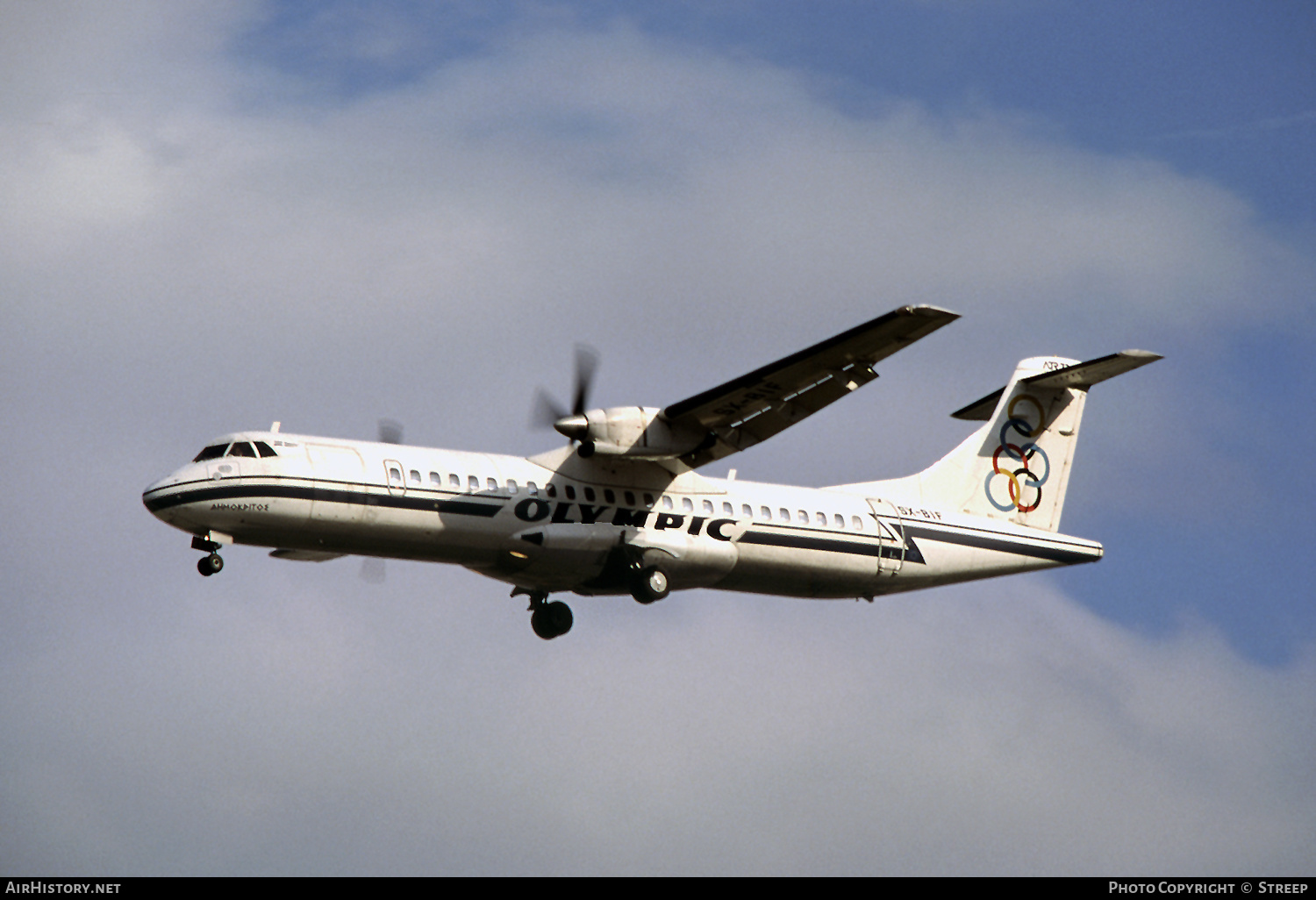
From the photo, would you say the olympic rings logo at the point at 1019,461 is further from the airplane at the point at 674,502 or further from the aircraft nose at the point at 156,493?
the aircraft nose at the point at 156,493

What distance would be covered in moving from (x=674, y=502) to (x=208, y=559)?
803 cm

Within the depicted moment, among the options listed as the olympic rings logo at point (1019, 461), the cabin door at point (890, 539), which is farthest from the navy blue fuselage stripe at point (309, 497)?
the olympic rings logo at point (1019, 461)

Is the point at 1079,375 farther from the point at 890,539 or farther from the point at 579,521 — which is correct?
the point at 579,521

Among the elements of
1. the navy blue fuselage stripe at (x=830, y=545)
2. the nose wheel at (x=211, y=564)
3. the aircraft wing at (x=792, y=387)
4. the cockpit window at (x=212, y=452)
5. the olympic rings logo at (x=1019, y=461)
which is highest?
the olympic rings logo at (x=1019, y=461)

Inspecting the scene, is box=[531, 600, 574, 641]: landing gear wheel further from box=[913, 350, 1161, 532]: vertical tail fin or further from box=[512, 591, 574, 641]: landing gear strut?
box=[913, 350, 1161, 532]: vertical tail fin

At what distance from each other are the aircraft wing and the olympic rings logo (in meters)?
6.12

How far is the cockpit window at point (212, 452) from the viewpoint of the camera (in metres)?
27.0

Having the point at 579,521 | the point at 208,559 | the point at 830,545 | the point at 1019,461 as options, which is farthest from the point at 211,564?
the point at 1019,461

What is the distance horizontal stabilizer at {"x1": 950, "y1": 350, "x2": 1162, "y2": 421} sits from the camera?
2984 cm

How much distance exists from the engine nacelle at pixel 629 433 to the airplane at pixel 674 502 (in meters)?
0.03

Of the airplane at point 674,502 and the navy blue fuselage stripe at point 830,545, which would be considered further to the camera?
the navy blue fuselage stripe at point 830,545
